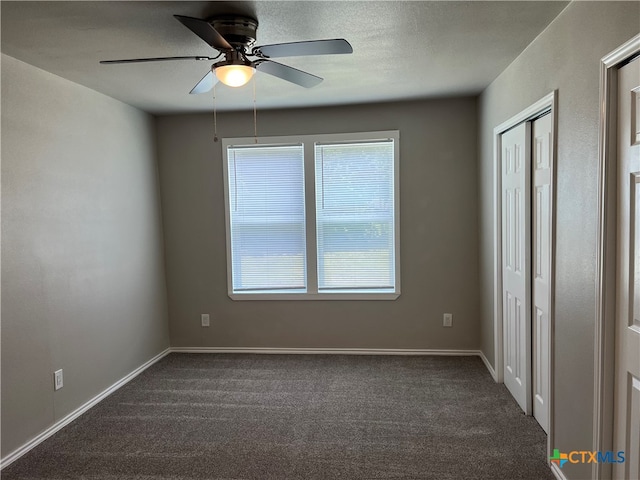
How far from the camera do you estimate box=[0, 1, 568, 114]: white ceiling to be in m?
2.04

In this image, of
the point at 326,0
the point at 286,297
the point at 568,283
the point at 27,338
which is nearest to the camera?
the point at 326,0

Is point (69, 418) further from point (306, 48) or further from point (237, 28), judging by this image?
point (306, 48)

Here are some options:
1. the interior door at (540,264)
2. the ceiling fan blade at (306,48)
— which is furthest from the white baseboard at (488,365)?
the ceiling fan blade at (306,48)

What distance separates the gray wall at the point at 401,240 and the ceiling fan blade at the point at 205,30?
7.21 ft

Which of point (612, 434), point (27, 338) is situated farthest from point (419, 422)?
point (27, 338)

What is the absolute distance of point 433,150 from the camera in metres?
4.04

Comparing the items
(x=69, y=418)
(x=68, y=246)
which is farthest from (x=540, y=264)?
(x=69, y=418)

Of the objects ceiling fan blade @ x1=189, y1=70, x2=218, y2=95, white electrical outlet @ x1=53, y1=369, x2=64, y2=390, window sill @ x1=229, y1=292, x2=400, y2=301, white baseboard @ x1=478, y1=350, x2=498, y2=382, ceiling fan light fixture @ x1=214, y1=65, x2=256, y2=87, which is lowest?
white baseboard @ x1=478, y1=350, x2=498, y2=382

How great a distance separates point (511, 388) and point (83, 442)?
298 cm

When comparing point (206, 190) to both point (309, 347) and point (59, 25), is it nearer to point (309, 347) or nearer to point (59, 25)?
point (309, 347)

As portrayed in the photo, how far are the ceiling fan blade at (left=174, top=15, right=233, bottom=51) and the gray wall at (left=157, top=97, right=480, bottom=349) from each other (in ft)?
7.21

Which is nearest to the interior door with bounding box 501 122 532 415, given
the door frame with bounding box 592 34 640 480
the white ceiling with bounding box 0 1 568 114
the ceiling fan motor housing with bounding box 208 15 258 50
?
the white ceiling with bounding box 0 1 568 114

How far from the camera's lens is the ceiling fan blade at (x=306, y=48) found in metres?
1.98

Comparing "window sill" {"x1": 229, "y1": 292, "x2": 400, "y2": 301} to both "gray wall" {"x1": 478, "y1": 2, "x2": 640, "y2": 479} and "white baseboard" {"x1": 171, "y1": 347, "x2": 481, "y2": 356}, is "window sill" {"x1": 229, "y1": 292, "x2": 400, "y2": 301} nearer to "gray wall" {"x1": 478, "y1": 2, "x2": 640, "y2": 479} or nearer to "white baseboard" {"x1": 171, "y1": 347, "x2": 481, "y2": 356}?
"white baseboard" {"x1": 171, "y1": 347, "x2": 481, "y2": 356}
